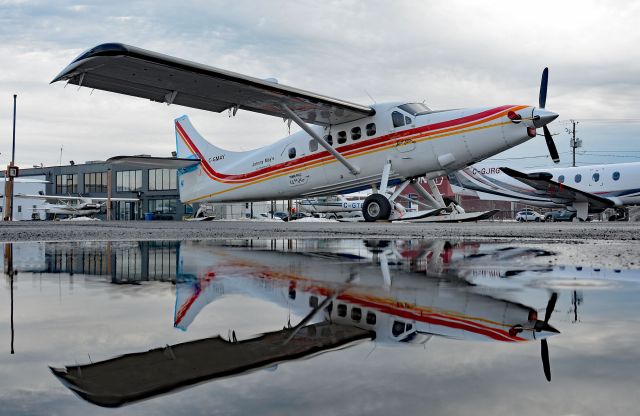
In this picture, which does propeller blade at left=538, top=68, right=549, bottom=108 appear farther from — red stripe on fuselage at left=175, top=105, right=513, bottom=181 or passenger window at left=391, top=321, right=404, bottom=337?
passenger window at left=391, top=321, right=404, bottom=337

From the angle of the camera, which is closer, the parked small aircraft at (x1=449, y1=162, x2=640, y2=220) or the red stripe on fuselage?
the red stripe on fuselage

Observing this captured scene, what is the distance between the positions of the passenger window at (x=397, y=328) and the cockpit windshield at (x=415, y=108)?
13.2 m

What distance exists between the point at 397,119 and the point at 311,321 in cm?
1344

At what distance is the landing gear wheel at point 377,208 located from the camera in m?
14.4

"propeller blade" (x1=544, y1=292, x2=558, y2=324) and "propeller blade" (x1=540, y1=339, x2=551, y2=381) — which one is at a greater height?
"propeller blade" (x1=544, y1=292, x2=558, y2=324)

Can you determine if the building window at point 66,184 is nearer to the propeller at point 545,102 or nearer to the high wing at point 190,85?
the high wing at point 190,85

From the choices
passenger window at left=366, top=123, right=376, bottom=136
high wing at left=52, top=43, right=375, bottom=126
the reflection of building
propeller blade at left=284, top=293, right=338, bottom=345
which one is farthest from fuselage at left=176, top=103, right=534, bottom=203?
propeller blade at left=284, top=293, right=338, bottom=345

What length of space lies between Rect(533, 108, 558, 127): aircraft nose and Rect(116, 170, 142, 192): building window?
58051 mm

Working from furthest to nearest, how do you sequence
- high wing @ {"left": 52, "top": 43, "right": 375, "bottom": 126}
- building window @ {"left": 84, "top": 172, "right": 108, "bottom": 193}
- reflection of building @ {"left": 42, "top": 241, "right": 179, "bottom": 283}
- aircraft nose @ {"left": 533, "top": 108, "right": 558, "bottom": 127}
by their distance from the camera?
building window @ {"left": 84, "top": 172, "right": 108, "bottom": 193} < aircraft nose @ {"left": 533, "top": 108, "right": 558, "bottom": 127} < high wing @ {"left": 52, "top": 43, "right": 375, "bottom": 126} < reflection of building @ {"left": 42, "top": 241, "right": 179, "bottom": 283}

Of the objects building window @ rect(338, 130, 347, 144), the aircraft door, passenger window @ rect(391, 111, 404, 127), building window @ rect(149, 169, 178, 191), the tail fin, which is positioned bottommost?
the aircraft door

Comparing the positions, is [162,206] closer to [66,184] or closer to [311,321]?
[66,184]

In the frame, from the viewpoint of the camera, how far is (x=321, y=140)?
1535 centimetres

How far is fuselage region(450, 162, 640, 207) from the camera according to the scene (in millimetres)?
26688

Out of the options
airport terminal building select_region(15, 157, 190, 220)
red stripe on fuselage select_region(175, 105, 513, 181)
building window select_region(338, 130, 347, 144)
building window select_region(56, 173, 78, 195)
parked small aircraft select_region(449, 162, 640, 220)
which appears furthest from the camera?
building window select_region(56, 173, 78, 195)
